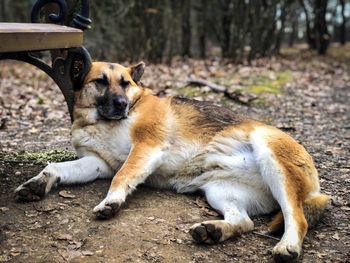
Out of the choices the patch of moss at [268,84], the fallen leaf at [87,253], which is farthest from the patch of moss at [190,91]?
the fallen leaf at [87,253]

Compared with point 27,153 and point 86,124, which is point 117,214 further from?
point 27,153

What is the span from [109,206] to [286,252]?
113 cm

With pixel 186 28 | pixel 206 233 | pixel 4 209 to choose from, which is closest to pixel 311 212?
pixel 206 233

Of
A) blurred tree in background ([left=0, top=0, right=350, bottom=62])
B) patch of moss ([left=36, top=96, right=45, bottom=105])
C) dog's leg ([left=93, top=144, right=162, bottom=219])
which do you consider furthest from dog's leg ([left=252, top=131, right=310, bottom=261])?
blurred tree in background ([left=0, top=0, right=350, bottom=62])

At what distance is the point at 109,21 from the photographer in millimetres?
10922

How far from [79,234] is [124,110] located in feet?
3.58

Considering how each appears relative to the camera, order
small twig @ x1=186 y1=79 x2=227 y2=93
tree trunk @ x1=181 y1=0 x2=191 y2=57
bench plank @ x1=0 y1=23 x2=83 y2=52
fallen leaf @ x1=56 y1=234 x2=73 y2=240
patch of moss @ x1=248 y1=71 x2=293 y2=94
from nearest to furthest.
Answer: bench plank @ x1=0 y1=23 x2=83 y2=52 < fallen leaf @ x1=56 y1=234 x2=73 y2=240 < small twig @ x1=186 y1=79 x2=227 y2=93 < patch of moss @ x1=248 y1=71 x2=293 y2=94 < tree trunk @ x1=181 y1=0 x2=191 y2=57

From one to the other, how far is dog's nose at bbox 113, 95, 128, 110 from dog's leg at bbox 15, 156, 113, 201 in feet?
1.43

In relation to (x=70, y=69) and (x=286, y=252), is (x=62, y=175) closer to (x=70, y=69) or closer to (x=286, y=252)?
(x=70, y=69)

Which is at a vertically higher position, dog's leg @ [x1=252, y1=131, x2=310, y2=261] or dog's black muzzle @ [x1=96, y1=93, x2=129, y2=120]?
dog's black muzzle @ [x1=96, y1=93, x2=129, y2=120]

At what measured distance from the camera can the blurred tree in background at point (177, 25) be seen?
10906 mm

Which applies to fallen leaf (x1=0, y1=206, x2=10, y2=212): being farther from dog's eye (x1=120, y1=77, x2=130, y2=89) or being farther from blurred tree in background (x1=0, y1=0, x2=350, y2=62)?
blurred tree in background (x1=0, y1=0, x2=350, y2=62)

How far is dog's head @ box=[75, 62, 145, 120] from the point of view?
11.9ft

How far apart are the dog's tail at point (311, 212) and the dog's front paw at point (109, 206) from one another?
3.35 ft
